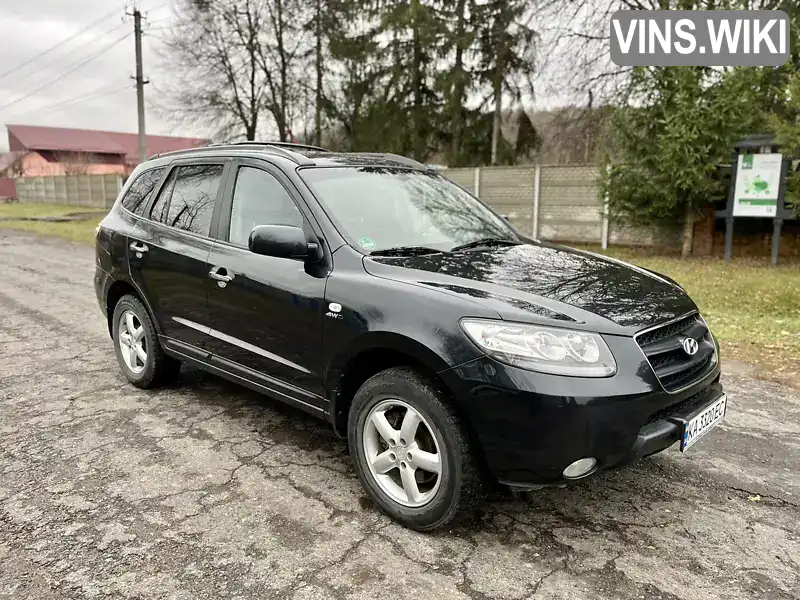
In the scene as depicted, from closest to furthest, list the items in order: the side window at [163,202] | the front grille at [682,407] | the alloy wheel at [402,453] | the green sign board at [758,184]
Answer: the front grille at [682,407] → the alloy wheel at [402,453] → the side window at [163,202] → the green sign board at [758,184]

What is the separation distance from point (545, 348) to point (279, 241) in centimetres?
144

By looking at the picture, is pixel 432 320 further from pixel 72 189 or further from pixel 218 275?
pixel 72 189

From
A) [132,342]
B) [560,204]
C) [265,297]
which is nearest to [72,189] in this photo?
[560,204]

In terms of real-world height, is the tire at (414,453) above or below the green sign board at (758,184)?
below

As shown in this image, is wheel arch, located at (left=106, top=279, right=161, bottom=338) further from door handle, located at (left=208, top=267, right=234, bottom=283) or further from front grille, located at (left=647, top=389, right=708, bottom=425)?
front grille, located at (left=647, top=389, right=708, bottom=425)

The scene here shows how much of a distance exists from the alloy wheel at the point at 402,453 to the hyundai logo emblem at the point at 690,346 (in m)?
1.23

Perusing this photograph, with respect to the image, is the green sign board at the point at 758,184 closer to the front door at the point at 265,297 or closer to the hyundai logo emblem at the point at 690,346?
the hyundai logo emblem at the point at 690,346

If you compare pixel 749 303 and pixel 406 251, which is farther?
pixel 749 303

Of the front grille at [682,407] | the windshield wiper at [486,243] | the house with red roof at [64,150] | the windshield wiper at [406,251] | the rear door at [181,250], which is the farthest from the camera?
the house with red roof at [64,150]

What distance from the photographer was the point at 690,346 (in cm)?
293

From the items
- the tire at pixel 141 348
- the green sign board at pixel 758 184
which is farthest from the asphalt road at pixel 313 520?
the green sign board at pixel 758 184

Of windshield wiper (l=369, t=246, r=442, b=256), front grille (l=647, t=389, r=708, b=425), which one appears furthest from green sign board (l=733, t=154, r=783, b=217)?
windshield wiper (l=369, t=246, r=442, b=256)

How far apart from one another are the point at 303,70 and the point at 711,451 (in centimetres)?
2583

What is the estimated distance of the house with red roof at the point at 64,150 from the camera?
186 ft
